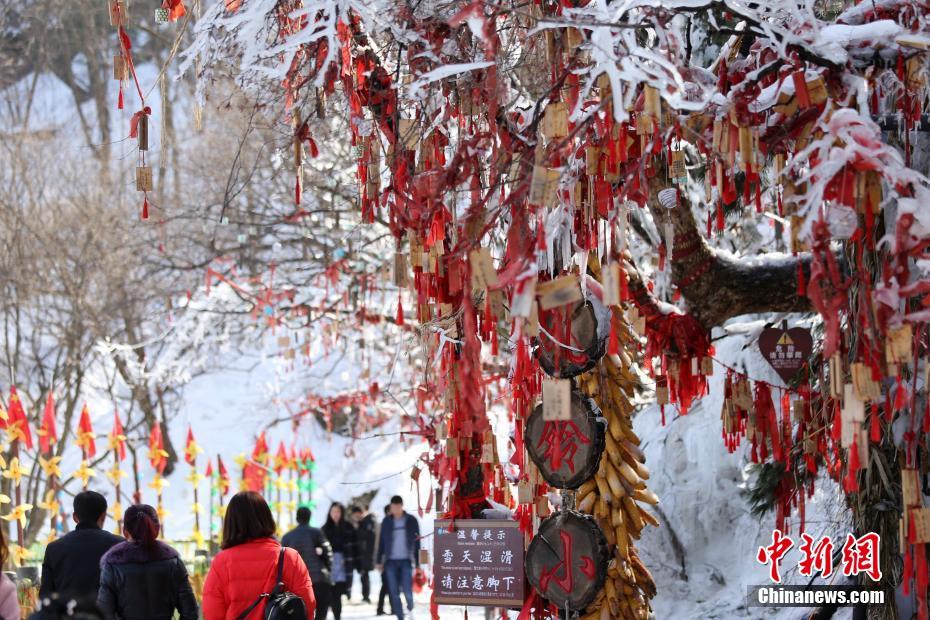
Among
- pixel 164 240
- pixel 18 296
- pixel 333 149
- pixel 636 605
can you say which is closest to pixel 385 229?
pixel 333 149

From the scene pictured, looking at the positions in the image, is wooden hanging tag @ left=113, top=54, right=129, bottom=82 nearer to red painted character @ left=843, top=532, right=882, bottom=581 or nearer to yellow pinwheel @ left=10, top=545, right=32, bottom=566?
red painted character @ left=843, top=532, right=882, bottom=581

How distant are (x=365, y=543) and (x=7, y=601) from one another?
13.0 metres

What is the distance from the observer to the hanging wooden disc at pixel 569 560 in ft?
18.4

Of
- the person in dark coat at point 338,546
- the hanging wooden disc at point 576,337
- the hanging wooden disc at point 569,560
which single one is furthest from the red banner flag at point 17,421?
the hanging wooden disc at point 576,337

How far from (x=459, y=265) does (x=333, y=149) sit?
1004 cm

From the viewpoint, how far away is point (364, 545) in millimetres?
16578

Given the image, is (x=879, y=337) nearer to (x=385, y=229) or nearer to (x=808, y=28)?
(x=808, y=28)

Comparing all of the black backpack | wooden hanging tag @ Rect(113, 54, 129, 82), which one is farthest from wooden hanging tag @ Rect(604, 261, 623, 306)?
wooden hanging tag @ Rect(113, 54, 129, 82)

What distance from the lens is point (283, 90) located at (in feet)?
20.5

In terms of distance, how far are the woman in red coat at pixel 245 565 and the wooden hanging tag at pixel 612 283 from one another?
2.07 meters

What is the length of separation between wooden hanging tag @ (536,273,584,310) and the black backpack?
2.00 m

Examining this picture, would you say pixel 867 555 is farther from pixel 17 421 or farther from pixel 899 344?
pixel 17 421

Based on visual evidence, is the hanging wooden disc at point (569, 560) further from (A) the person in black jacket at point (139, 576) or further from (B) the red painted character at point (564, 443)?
(A) the person in black jacket at point (139, 576)

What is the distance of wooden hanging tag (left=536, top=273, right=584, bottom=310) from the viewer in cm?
402
